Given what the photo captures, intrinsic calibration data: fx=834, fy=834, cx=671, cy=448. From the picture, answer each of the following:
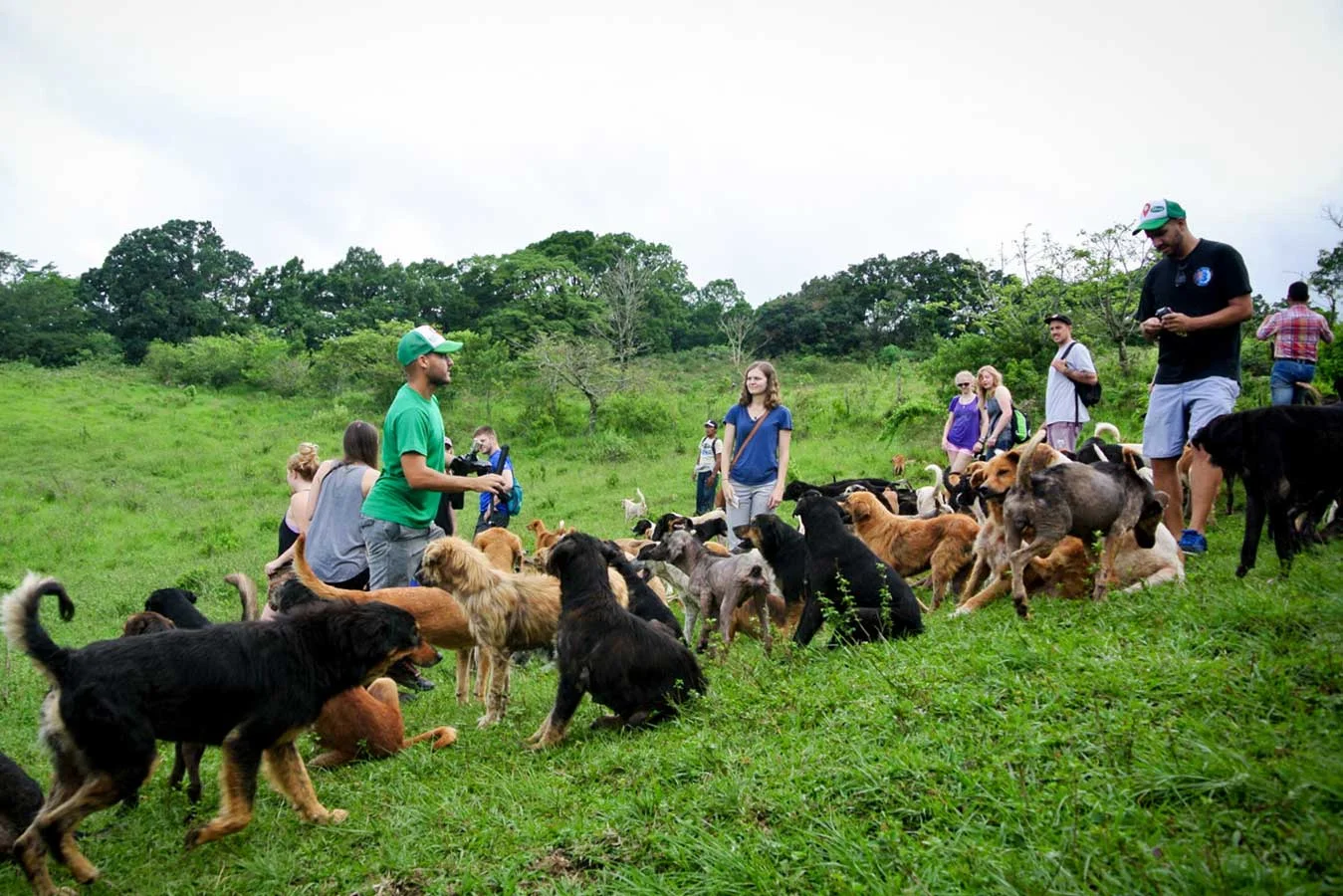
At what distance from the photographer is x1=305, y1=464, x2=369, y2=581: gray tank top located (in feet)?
23.3

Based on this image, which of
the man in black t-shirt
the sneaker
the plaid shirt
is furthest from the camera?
the plaid shirt

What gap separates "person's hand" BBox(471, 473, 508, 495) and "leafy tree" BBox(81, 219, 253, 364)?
6369 centimetres

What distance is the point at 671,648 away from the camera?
5258 millimetres

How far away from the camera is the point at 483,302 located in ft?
202

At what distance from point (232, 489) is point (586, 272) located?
41439 mm

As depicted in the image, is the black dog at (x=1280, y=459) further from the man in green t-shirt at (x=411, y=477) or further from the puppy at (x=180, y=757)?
the puppy at (x=180, y=757)

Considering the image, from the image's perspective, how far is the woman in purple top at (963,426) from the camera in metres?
11.5

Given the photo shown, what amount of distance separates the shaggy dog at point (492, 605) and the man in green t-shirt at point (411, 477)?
0.68 ft

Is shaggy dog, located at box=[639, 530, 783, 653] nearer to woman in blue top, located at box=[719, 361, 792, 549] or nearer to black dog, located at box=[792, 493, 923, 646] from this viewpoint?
woman in blue top, located at box=[719, 361, 792, 549]

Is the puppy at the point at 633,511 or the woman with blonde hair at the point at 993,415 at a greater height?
the woman with blonde hair at the point at 993,415

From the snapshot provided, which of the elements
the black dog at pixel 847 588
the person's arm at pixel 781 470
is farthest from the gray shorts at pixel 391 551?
the person's arm at pixel 781 470

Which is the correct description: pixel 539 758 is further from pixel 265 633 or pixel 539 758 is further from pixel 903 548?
pixel 903 548

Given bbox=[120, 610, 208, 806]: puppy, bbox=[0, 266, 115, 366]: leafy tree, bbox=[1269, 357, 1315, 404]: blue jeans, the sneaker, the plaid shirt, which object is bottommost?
bbox=[120, 610, 208, 806]: puppy

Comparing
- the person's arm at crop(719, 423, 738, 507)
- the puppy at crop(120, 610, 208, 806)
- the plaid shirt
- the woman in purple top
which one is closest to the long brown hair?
the person's arm at crop(719, 423, 738, 507)
